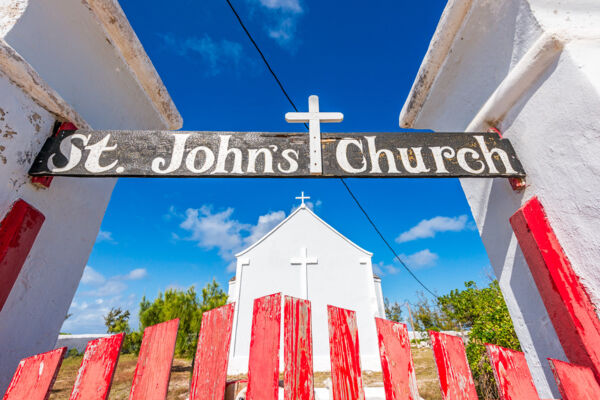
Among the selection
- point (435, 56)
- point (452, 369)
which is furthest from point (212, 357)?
point (435, 56)

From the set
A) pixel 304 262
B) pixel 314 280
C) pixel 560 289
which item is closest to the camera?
pixel 560 289

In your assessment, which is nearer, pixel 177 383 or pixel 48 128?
pixel 48 128

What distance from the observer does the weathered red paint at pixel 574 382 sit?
958 millimetres

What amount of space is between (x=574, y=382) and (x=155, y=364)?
5.04 ft

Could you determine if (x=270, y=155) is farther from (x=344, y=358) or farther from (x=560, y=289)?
(x=560, y=289)

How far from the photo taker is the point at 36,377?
940mm

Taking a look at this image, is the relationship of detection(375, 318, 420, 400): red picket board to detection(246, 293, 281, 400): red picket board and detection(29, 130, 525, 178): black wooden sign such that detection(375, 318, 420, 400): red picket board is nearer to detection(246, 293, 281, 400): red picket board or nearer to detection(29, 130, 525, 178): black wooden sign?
detection(246, 293, 281, 400): red picket board

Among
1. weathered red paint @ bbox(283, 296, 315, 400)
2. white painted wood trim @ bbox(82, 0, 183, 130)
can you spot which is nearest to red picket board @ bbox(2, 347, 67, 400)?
weathered red paint @ bbox(283, 296, 315, 400)

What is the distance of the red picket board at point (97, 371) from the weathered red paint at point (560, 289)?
189cm

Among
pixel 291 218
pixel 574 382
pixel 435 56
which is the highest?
pixel 291 218

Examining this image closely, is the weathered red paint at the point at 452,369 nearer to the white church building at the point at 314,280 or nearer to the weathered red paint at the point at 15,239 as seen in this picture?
the weathered red paint at the point at 15,239

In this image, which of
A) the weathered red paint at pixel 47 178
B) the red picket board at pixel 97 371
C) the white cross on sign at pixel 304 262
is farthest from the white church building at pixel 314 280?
the red picket board at pixel 97 371

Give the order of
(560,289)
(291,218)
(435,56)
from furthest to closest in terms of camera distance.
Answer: (291,218) < (435,56) < (560,289)

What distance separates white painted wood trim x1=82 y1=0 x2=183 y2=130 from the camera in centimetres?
211
